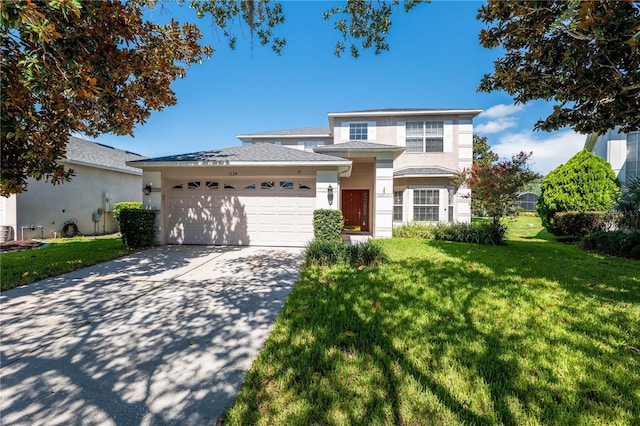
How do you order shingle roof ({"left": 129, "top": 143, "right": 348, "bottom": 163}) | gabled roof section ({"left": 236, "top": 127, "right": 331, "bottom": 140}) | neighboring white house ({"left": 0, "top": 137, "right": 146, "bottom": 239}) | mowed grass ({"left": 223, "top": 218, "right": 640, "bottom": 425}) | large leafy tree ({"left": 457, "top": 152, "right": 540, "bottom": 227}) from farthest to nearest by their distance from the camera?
gabled roof section ({"left": 236, "top": 127, "right": 331, "bottom": 140}) → neighboring white house ({"left": 0, "top": 137, "right": 146, "bottom": 239}) → large leafy tree ({"left": 457, "top": 152, "right": 540, "bottom": 227}) → shingle roof ({"left": 129, "top": 143, "right": 348, "bottom": 163}) → mowed grass ({"left": 223, "top": 218, "right": 640, "bottom": 425})

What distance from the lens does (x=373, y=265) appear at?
623 centimetres

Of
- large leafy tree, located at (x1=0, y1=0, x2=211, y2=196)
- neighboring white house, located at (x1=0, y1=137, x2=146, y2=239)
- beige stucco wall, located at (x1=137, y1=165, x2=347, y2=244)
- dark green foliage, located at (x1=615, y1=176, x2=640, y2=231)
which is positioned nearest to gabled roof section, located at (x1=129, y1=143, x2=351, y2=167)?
beige stucco wall, located at (x1=137, y1=165, x2=347, y2=244)

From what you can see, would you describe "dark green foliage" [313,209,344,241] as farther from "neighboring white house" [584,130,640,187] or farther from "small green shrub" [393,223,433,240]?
"neighboring white house" [584,130,640,187]

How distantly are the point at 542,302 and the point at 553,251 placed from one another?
6.12m

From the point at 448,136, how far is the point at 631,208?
7508mm

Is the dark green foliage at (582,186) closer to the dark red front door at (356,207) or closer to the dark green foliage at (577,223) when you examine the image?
the dark green foliage at (577,223)

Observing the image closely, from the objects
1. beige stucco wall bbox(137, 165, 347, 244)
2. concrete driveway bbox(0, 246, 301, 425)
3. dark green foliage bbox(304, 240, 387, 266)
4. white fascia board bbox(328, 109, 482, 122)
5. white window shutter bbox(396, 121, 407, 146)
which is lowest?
concrete driveway bbox(0, 246, 301, 425)

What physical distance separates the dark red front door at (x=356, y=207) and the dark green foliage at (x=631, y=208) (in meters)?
9.56

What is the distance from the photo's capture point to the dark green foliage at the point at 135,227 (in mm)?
8727

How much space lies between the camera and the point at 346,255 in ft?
21.6

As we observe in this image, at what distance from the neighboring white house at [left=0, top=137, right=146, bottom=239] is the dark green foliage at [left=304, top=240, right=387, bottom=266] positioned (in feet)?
36.0

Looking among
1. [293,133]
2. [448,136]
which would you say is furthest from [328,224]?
[293,133]

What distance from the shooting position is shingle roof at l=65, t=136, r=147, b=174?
518 inches

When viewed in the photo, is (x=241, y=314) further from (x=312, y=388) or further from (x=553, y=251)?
(x=553, y=251)
